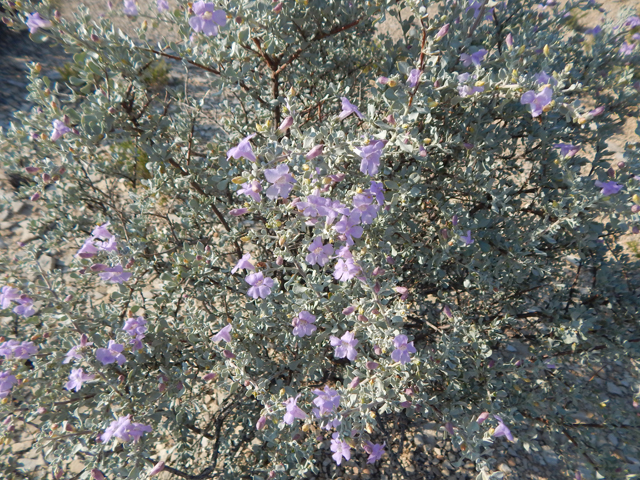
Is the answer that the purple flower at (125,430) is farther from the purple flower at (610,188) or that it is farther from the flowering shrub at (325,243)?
the purple flower at (610,188)

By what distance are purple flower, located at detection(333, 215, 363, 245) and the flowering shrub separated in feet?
0.04

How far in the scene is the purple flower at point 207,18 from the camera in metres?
1.33

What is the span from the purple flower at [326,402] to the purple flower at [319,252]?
599 millimetres

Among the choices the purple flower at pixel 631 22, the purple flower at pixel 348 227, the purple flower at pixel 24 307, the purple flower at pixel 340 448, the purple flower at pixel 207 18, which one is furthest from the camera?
the purple flower at pixel 631 22

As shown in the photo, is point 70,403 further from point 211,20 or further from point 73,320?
point 211,20

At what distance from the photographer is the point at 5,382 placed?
163 cm

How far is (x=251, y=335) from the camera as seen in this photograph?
69.2 inches

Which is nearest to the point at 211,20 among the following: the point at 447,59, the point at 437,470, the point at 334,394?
the point at 447,59

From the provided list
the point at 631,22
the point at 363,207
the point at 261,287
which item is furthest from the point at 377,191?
the point at 631,22

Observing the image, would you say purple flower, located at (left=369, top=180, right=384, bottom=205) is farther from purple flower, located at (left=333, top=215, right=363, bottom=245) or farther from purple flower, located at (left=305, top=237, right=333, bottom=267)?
purple flower, located at (left=305, top=237, right=333, bottom=267)

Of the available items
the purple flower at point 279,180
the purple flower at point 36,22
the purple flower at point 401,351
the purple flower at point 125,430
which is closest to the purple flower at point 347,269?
the purple flower at point 401,351

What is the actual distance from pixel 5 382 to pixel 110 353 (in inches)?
20.8

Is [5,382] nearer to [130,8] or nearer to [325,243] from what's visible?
[325,243]

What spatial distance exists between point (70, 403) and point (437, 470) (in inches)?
86.2
